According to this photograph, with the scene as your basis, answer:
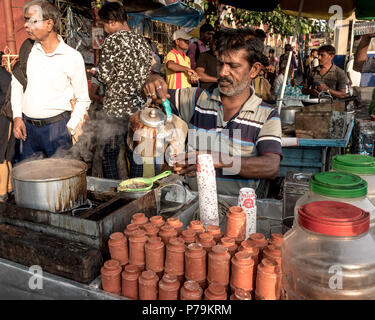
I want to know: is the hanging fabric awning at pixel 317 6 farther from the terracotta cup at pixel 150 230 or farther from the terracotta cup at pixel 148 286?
the terracotta cup at pixel 148 286

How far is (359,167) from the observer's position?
4.55 ft

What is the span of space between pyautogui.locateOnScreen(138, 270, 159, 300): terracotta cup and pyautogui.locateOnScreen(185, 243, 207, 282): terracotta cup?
12 centimetres

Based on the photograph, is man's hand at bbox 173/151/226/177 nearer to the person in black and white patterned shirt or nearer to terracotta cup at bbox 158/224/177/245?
terracotta cup at bbox 158/224/177/245

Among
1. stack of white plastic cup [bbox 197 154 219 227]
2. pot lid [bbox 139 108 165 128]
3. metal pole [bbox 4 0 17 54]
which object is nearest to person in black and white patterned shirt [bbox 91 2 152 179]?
pot lid [bbox 139 108 165 128]

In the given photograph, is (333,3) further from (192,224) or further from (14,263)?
(14,263)

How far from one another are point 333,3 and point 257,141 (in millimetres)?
3910

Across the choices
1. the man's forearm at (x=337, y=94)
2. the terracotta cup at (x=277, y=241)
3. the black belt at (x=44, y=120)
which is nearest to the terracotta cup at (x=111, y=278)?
the terracotta cup at (x=277, y=241)

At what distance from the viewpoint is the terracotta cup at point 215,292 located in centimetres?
105

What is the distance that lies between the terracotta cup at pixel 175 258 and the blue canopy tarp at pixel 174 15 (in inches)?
254

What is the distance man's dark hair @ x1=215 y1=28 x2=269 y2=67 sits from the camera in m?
2.21

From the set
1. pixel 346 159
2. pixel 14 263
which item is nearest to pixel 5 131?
pixel 14 263

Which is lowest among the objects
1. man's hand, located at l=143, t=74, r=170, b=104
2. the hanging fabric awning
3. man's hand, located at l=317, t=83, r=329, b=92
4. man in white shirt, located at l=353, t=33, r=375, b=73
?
man's hand, located at l=317, t=83, r=329, b=92

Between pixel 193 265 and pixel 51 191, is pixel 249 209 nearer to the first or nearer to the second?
pixel 193 265

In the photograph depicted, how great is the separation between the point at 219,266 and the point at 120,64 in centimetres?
272
